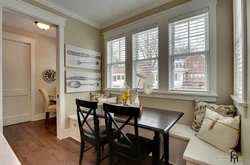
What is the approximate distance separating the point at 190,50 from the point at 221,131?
1.33 meters

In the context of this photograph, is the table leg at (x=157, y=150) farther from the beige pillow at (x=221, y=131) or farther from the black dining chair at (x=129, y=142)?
the beige pillow at (x=221, y=131)

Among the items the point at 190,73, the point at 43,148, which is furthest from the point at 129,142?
the point at 43,148

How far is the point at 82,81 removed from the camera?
314 cm

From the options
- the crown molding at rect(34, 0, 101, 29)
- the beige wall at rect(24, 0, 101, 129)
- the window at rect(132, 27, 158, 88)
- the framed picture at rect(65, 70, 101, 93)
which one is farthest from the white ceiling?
the window at rect(132, 27, 158, 88)

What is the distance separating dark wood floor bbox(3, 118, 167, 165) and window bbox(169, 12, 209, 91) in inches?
57.6

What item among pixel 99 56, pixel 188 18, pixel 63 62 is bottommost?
pixel 63 62

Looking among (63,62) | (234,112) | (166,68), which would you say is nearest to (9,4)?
(63,62)

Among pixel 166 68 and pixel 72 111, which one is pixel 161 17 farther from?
pixel 72 111

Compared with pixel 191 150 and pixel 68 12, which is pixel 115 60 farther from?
pixel 191 150

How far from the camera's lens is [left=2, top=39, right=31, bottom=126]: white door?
352 cm

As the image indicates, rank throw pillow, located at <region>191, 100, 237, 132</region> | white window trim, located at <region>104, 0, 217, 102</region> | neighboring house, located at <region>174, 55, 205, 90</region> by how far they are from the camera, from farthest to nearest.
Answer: neighboring house, located at <region>174, 55, 205, 90</region>, white window trim, located at <region>104, 0, 217, 102</region>, throw pillow, located at <region>191, 100, 237, 132</region>

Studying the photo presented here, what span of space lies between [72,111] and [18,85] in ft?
7.04

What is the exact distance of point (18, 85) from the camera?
3.74 metres

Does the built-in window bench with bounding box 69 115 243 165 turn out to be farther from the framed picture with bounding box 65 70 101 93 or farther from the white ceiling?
the white ceiling
